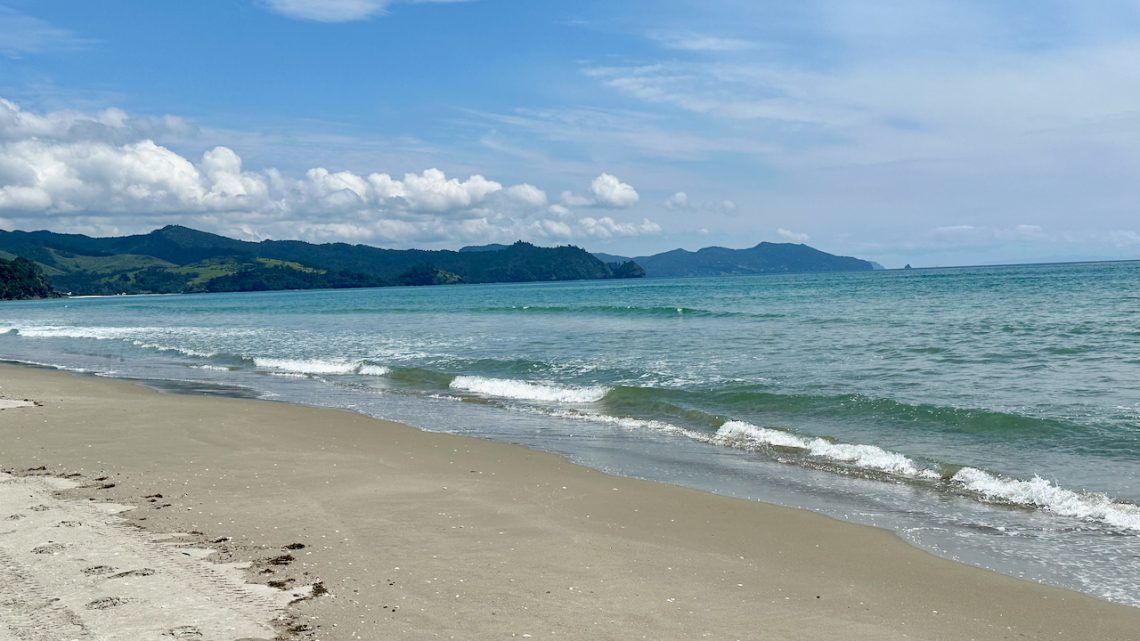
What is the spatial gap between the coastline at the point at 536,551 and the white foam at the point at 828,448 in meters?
3.10

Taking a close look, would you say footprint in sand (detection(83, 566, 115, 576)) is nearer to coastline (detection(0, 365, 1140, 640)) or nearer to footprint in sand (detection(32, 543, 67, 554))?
footprint in sand (detection(32, 543, 67, 554))

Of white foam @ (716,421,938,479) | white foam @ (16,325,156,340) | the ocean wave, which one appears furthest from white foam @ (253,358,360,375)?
white foam @ (16,325,156,340)

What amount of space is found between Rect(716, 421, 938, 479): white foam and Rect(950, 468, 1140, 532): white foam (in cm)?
66

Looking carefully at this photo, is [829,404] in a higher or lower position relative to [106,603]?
lower

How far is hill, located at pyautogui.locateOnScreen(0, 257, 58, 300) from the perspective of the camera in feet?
613

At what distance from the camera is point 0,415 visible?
16.0m

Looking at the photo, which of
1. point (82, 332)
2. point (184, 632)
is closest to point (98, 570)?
point (184, 632)

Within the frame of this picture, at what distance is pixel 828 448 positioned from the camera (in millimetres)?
12781

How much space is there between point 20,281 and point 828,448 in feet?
722

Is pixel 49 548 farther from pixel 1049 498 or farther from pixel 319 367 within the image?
pixel 319 367

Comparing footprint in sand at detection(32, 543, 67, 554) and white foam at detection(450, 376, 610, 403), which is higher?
footprint in sand at detection(32, 543, 67, 554)

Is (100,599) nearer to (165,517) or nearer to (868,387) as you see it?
(165,517)

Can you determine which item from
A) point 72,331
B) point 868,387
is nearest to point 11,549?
point 868,387

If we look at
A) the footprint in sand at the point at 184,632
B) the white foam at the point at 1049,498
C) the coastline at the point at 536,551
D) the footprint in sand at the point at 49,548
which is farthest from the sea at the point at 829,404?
the footprint in sand at the point at 49,548
